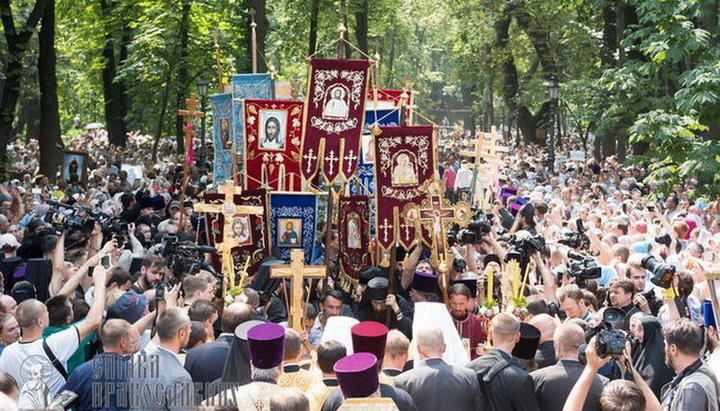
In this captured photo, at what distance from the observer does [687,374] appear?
686cm

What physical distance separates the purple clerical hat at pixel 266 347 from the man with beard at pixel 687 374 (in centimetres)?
245

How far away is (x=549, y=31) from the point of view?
39000 mm

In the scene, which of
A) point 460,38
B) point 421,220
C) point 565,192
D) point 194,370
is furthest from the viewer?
point 460,38

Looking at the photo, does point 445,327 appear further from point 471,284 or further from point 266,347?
point 471,284

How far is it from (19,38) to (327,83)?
1031 centimetres

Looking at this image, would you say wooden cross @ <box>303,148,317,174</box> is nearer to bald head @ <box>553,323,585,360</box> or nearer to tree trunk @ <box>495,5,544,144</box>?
bald head @ <box>553,323,585,360</box>

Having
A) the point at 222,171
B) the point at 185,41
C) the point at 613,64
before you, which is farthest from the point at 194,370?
the point at 613,64

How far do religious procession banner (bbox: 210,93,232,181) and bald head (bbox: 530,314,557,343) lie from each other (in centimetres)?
902

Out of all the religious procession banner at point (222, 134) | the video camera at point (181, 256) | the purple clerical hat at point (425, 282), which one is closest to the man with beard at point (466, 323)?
the purple clerical hat at point (425, 282)

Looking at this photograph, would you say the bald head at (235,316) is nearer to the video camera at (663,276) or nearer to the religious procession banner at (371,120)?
the video camera at (663,276)

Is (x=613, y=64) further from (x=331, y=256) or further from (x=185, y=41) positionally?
(x=331, y=256)

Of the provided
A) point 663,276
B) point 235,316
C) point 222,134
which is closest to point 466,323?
point 663,276

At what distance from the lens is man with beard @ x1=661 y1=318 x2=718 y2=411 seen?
672cm

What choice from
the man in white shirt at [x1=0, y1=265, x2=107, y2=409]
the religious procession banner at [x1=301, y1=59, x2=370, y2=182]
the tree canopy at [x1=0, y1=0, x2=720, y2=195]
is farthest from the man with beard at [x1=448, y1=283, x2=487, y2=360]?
the tree canopy at [x1=0, y1=0, x2=720, y2=195]
